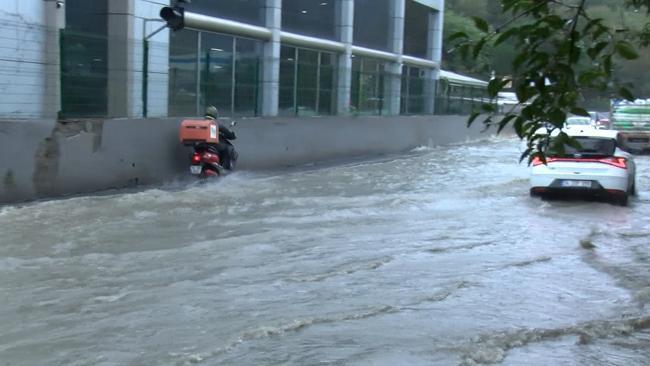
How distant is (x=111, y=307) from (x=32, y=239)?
3142mm

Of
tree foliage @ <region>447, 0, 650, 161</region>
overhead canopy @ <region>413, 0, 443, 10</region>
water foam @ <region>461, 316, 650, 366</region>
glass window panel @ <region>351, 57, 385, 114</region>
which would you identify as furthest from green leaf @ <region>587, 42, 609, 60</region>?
overhead canopy @ <region>413, 0, 443, 10</region>

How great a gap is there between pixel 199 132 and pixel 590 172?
7.11 metres

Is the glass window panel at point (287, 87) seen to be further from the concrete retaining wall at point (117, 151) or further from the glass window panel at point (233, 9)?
the glass window panel at point (233, 9)

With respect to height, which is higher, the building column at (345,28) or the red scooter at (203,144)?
the building column at (345,28)

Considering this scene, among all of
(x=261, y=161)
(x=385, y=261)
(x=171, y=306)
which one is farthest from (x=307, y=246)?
(x=261, y=161)

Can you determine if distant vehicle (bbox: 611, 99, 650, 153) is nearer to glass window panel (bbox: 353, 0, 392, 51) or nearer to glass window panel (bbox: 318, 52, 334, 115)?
glass window panel (bbox: 353, 0, 392, 51)

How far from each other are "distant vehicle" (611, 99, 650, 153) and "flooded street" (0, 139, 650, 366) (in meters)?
17.6

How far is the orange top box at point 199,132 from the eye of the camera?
14.5 m

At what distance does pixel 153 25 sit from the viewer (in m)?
17.4

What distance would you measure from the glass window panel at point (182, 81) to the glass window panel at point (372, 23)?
12.6m

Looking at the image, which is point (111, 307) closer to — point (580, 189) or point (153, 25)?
point (580, 189)

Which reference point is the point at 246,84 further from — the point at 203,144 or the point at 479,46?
the point at 479,46

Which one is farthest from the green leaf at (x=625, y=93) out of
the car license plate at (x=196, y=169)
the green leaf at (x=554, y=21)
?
the car license plate at (x=196, y=169)

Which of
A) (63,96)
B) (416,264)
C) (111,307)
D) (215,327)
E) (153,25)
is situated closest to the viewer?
(215,327)
